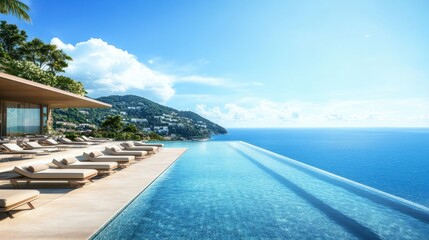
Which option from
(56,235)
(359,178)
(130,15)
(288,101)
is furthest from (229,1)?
(288,101)

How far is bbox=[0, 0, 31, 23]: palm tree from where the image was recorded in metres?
15.1

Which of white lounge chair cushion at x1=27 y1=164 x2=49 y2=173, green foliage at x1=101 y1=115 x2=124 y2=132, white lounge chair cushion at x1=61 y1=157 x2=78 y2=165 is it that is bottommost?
white lounge chair cushion at x1=27 y1=164 x2=49 y2=173

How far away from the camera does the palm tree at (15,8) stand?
15.1 metres

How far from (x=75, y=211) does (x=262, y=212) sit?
3.03 m

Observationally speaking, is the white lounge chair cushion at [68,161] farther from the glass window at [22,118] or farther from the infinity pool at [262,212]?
the glass window at [22,118]

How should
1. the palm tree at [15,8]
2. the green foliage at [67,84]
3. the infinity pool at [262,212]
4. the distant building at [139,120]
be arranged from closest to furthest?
the infinity pool at [262,212]
the palm tree at [15,8]
the green foliage at [67,84]
the distant building at [139,120]

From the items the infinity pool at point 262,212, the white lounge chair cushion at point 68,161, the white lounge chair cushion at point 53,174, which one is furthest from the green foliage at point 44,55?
the white lounge chair cushion at point 53,174

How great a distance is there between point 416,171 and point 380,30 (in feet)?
23.9

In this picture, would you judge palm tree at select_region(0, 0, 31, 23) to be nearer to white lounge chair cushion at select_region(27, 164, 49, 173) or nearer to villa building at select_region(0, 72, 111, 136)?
villa building at select_region(0, 72, 111, 136)

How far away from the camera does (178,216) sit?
5.30 m

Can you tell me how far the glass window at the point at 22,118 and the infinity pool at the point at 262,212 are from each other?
1409 cm

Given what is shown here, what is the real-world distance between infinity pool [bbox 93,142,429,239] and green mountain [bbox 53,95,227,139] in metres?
27.8

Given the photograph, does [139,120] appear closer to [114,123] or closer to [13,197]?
[114,123]

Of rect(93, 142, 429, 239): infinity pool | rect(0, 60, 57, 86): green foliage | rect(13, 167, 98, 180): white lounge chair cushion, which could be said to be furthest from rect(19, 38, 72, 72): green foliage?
rect(13, 167, 98, 180): white lounge chair cushion
